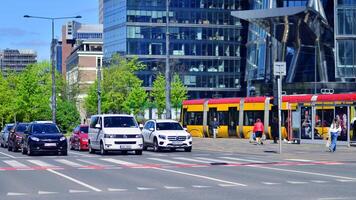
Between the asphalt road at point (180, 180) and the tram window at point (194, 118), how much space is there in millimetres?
28834

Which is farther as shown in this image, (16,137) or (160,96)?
(160,96)

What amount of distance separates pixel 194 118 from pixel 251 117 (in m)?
8.35

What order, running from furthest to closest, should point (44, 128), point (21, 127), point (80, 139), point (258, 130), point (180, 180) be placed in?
point (258, 130) → point (21, 127) → point (80, 139) → point (44, 128) → point (180, 180)

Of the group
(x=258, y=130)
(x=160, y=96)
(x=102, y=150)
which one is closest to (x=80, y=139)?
(x=102, y=150)

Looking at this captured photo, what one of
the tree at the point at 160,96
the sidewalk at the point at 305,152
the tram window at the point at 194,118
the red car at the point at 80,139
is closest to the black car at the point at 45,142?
the red car at the point at 80,139

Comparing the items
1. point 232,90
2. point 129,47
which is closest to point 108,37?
point 129,47

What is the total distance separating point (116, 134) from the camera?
1298 inches

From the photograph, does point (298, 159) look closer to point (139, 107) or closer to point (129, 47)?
point (139, 107)

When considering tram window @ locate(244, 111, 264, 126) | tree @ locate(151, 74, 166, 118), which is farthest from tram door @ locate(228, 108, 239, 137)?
tree @ locate(151, 74, 166, 118)

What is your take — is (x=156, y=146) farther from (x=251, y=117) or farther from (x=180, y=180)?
(x=180, y=180)

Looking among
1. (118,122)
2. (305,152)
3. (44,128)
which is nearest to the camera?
(305,152)

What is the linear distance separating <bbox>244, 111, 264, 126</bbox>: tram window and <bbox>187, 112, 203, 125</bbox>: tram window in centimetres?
617

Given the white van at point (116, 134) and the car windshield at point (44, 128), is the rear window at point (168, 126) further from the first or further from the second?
the car windshield at point (44, 128)

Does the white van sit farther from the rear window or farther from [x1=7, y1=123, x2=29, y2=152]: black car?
[x1=7, y1=123, x2=29, y2=152]: black car
